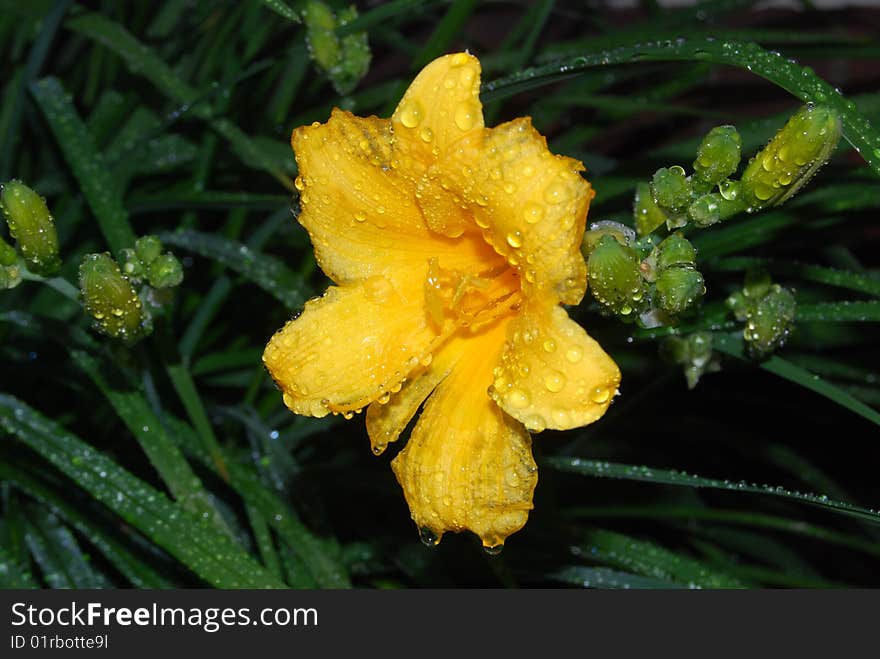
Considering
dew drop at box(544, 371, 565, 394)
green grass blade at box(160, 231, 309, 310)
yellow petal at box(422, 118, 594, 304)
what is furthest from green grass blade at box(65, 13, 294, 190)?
dew drop at box(544, 371, 565, 394)

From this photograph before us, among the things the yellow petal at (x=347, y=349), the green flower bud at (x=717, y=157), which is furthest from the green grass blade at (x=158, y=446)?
the green flower bud at (x=717, y=157)

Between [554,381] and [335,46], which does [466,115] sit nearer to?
[554,381]

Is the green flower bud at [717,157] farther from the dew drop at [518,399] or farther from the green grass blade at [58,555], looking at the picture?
the green grass blade at [58,555]

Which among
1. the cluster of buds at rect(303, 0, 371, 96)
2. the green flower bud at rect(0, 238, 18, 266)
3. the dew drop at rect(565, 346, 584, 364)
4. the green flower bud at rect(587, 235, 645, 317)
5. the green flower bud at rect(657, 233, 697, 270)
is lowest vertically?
the dew drop at rect(565, 346, 584, 364)

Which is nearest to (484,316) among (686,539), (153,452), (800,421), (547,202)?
(547,202)

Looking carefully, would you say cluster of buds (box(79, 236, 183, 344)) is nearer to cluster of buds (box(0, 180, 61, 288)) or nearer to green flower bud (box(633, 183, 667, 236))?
cluster of buds (box(0, 180, 61, 288))

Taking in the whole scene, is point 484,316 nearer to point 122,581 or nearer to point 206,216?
point 122,581
